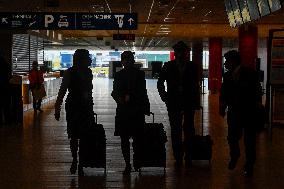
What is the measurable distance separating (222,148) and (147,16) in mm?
10941

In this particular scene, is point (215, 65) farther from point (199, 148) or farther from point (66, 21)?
point (199, 148)

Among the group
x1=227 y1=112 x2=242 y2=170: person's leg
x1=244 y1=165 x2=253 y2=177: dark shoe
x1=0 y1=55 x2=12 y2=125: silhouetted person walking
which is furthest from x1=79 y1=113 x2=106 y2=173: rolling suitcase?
x1=0 y1=55 x2=12 y2=125: silhouetted person walking

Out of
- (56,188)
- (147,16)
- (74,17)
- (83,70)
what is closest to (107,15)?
(74,17)

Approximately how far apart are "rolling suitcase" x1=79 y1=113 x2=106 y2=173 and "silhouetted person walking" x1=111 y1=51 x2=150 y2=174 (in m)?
0.25

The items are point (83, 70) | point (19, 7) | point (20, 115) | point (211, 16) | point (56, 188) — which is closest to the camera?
point (56, 188)

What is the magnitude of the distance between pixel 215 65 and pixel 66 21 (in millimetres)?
20273

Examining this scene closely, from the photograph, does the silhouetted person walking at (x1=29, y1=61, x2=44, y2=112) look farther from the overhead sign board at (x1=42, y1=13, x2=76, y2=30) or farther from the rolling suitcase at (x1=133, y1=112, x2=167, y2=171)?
the rolling suitcase at (x1=133, y1=112, x2=167, y2=171)

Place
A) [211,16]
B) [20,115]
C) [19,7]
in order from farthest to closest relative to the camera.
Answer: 1. [211,16]
2. [19,7]
3. [20,115]

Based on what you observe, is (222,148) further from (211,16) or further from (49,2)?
(211,16)

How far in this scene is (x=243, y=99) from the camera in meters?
7.41

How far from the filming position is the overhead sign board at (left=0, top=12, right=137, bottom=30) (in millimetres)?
14820

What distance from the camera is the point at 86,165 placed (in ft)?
24.7

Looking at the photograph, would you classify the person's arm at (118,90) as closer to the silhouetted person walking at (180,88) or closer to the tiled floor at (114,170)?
the silhouetted person walking at (180,88)

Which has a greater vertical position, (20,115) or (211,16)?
(211,16)
